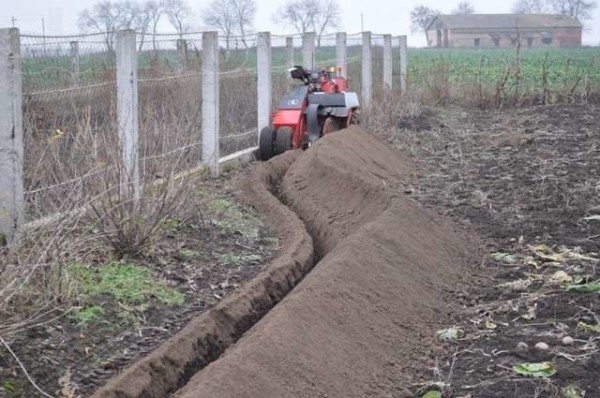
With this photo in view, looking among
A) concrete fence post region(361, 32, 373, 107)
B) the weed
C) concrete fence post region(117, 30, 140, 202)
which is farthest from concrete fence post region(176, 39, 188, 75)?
concrete fence post region(361, 32, 373, 107)

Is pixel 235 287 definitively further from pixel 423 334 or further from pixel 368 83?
pixel 368 83

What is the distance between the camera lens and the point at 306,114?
49.0 ft

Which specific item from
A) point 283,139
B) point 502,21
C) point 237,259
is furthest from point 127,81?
point 502,21

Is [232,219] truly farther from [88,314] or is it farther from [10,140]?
[88,314]

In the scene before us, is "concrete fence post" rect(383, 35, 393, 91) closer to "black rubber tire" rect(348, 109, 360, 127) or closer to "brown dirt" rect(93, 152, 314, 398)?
"black rubber tire" rect(348, 109, 360, 127)

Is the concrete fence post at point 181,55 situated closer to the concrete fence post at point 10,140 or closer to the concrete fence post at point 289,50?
the concrete fence post at point 289,50

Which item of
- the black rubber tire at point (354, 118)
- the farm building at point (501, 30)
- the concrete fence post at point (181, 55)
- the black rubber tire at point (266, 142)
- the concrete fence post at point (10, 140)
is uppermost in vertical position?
the farm building at point (501, 30)

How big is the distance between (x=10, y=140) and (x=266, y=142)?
24.1 feet

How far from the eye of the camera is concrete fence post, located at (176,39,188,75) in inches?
485

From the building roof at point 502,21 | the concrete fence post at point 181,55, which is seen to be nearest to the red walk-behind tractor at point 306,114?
the concrete fence post at point 181,55

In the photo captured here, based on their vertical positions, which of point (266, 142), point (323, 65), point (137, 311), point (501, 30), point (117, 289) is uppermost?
point (501, 30)

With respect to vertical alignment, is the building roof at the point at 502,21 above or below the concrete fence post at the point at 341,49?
above

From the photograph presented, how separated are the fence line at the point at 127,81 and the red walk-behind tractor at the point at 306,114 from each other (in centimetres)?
47

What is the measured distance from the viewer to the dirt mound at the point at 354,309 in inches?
216
